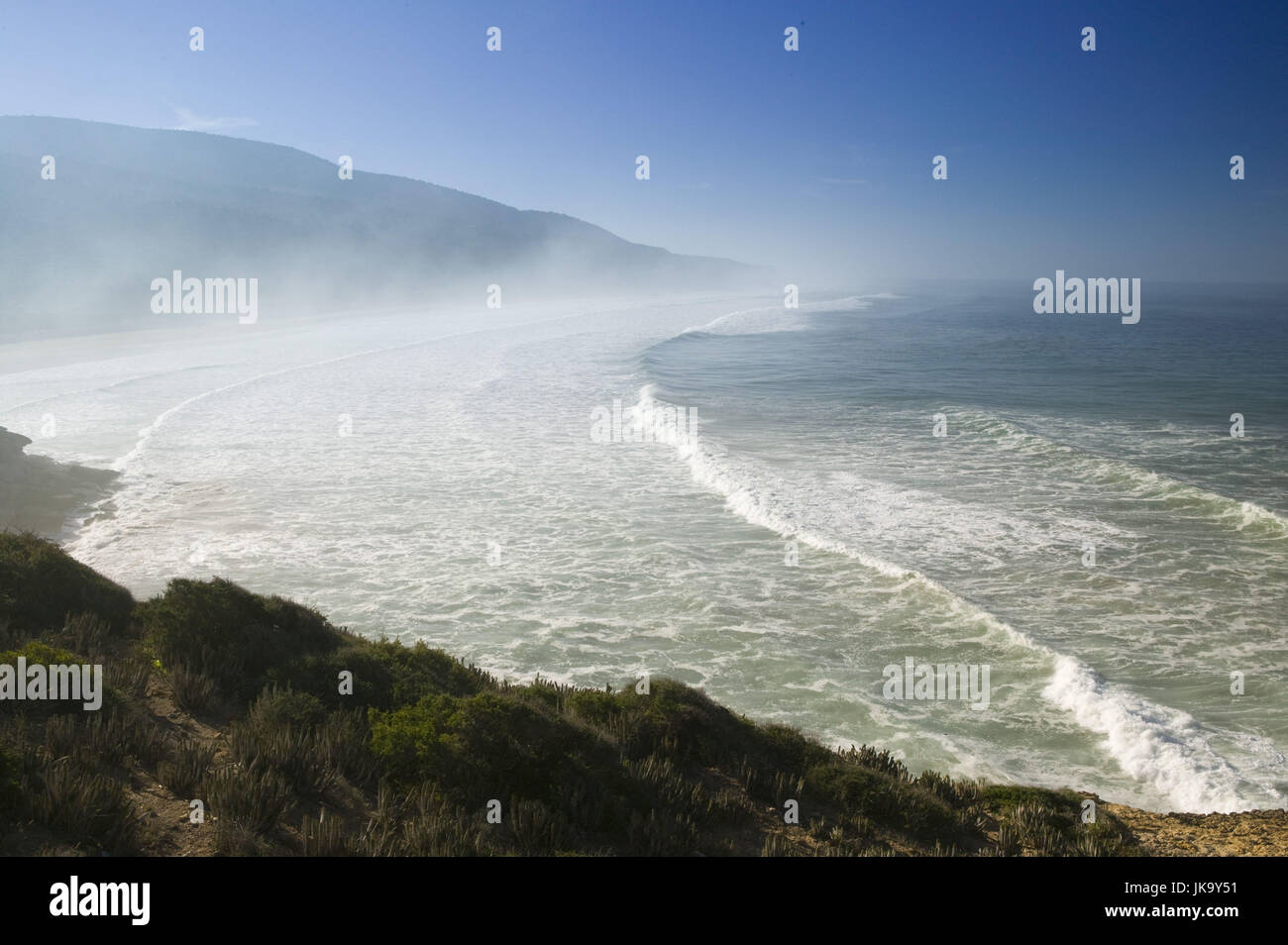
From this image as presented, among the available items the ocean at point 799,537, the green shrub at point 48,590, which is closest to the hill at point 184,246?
the ocean at point 799,537

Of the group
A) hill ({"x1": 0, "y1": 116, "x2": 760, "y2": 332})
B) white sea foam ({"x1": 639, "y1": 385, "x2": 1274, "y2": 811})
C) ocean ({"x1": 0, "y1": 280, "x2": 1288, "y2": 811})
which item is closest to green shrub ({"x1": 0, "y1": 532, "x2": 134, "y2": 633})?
ocean ({"x1": 0, "y1": 280, "x2": 1288, "y2": 811})

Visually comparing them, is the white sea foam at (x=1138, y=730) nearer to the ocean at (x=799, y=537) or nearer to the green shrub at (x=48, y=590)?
the ocean at (x=799, y=537)

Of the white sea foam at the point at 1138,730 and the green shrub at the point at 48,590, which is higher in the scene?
the green shrub at the point at 48,590

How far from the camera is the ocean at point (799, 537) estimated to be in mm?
9719

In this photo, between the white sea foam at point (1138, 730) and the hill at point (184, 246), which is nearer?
the white sea foam at point (1138, 730)

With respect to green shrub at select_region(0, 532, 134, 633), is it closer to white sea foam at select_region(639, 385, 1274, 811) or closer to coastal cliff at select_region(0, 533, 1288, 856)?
coastal cliff at select_region(0, 533, 1288, 856)

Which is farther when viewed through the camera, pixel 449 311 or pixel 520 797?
pixel 449 311

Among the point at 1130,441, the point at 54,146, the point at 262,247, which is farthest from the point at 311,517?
the point at 54,146

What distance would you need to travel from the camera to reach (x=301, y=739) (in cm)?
627

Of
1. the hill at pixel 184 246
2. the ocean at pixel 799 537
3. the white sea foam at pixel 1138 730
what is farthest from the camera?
the hill at pixel 184 246

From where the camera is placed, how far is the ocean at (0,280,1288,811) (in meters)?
9.72

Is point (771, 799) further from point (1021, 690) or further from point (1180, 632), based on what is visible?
point (1180, 632)

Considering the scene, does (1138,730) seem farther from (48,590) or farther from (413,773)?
(48,590)
